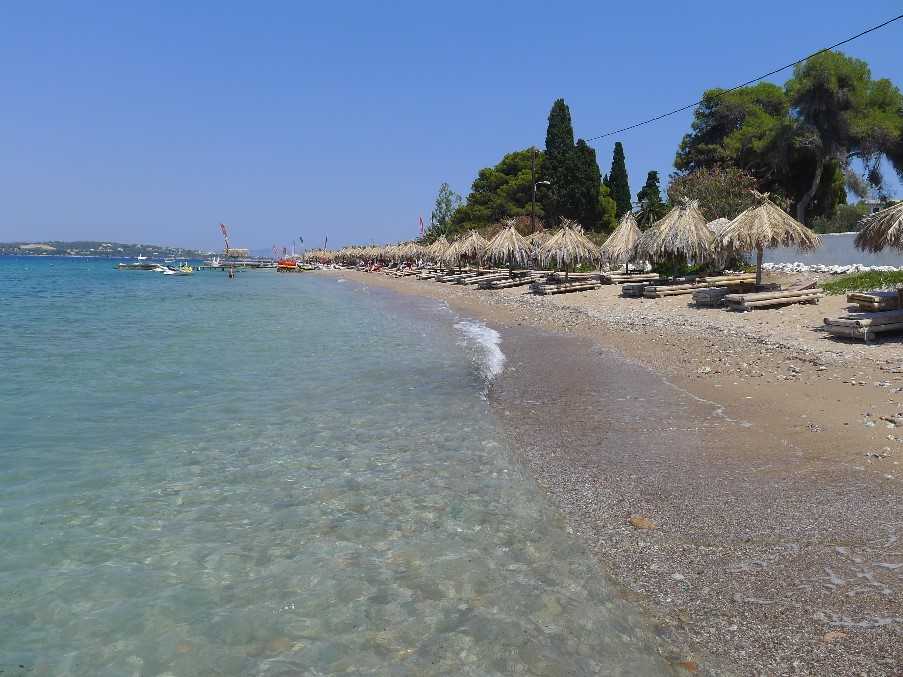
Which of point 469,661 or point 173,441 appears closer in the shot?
point 469,661

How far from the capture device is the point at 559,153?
46000 mm

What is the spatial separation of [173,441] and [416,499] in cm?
317

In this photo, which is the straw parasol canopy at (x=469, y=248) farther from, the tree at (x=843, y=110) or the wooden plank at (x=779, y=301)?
the wooden plank at (x=779, y=301)

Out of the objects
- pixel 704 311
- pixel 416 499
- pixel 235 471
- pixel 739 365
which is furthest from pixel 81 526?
pixel 704 311

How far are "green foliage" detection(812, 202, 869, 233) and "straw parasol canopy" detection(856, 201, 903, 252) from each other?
26829 mm

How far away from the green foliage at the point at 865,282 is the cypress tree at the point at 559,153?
2943 cm

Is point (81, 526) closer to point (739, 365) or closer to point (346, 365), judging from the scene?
point (346, 365)

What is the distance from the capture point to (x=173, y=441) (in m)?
6.68

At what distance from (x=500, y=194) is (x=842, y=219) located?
2655cm

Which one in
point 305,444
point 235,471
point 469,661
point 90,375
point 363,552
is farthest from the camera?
point 90,375

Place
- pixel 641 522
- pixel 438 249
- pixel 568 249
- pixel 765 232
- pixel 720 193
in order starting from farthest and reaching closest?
pixel 438 249 → pixel 568 249 → pixel 720 193 → pixel 765 232 → pixel 641 522

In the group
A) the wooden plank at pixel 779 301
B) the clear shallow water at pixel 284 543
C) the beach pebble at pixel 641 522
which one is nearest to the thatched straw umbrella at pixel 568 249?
the wooden plank at pixel 779 301

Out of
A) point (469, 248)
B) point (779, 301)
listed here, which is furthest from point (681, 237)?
point (469, 248)

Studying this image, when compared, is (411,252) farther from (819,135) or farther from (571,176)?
(819,135)
